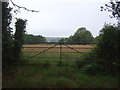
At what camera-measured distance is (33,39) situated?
8.72 meters

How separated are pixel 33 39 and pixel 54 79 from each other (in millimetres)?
2271

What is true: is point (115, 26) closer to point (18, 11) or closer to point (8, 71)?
point (18, 11)

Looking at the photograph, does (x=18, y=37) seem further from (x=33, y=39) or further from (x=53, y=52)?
(x=53, y=52)

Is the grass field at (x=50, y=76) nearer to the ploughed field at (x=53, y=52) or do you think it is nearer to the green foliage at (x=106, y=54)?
the ploughed field at (x=53, y=52)

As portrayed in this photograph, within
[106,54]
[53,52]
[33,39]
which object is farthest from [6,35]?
[106,54]

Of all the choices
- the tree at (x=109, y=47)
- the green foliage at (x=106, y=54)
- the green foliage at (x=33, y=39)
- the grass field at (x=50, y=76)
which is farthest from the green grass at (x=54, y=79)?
the green foliage at (x=33, y=39)

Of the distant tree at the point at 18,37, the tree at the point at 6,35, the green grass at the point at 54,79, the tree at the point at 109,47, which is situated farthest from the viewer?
the distant tree at the point at 18,37

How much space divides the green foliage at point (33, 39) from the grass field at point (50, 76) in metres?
0.29

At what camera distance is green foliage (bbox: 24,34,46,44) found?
28.1ft

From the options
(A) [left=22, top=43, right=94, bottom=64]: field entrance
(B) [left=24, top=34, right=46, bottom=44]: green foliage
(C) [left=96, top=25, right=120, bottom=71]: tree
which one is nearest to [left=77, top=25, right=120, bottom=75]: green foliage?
(C) [left=96, top=25, right=120, bottom=71]: tree

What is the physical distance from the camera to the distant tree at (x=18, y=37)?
8.24m

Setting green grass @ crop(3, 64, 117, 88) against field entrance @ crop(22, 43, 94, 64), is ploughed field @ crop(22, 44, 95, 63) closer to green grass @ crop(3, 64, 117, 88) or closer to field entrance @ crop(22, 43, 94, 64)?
field entrance @ crop(22, 43, 94, 64)

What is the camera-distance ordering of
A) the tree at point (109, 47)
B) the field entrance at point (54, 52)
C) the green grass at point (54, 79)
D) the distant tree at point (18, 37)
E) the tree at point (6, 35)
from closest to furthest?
the green grass at point (54, 79)
the tree at point (109, 47)
the tree at point (6, 35)
the distant tree at point (18, 37)
the field entrance at point (54, 52)

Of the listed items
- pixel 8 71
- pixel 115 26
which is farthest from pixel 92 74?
pixel 8 71
